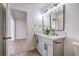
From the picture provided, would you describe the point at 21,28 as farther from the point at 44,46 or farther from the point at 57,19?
the point at 57,19

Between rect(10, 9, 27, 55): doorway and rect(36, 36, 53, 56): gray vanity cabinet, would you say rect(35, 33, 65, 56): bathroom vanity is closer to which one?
rect(36, 36, 53, 56): gray vanity cabinet

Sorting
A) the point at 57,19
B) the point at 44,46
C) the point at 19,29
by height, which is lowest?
the point at 44,46

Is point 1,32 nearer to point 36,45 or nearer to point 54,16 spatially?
point 36,45

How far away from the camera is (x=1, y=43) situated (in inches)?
54.7

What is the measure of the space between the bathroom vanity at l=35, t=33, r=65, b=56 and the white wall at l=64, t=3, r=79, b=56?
73 mm

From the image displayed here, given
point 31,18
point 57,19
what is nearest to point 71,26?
point 57,19

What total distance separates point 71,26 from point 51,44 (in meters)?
0.39

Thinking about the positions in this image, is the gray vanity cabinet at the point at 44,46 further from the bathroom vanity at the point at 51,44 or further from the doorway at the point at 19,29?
the doorway at the point at 19,29

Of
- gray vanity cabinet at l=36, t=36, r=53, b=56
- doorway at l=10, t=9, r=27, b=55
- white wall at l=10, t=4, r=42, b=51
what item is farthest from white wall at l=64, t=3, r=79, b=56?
doorway at l=10, t=9, r=27, b=55

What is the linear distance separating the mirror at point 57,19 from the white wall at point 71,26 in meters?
0.08

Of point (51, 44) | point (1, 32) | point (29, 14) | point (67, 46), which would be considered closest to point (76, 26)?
point (67, 46)

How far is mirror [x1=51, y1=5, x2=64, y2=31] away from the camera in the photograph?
1413 millimetres

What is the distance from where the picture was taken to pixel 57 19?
147 cm

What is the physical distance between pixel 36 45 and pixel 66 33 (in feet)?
1.73
